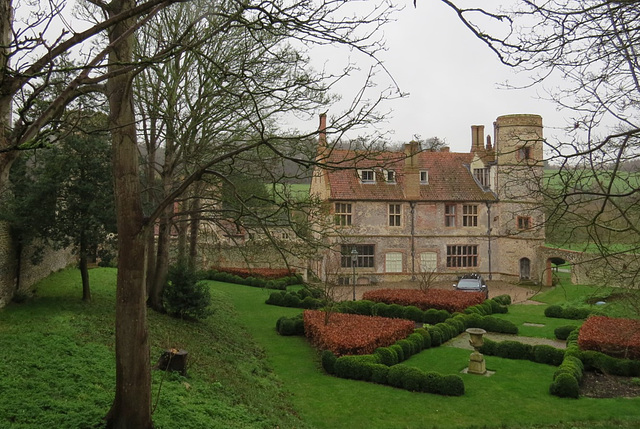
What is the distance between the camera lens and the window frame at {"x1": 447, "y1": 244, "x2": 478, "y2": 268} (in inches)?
1426

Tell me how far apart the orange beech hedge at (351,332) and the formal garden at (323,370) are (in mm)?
45

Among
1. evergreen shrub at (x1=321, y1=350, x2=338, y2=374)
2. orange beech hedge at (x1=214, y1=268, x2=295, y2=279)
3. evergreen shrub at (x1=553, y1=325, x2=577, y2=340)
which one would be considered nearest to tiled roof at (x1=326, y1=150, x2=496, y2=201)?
orange beech hedge at (x1=214, y1=268, x2=295, y2=279)

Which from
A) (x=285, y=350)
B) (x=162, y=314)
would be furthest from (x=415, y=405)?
(x=162, y=314)

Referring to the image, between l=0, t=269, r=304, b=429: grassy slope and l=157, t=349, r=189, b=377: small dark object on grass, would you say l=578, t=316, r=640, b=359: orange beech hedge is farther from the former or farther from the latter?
l=157, t=349, r=189, b=377: small dark object on grass

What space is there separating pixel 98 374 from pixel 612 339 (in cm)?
1545

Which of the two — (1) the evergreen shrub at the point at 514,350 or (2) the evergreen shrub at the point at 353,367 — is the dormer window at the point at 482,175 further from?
(2) the evergreen shrub at the point at 353,367

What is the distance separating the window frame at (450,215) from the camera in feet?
119

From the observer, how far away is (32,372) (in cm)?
959

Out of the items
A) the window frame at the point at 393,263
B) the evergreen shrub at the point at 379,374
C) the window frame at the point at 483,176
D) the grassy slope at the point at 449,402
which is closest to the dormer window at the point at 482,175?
the window frame at the point at 483,176

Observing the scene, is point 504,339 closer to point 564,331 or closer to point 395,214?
point 564,331

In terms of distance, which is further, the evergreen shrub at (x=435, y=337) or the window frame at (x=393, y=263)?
the window frame at (x=393, y=263)

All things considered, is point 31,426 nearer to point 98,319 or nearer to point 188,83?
point 98,319

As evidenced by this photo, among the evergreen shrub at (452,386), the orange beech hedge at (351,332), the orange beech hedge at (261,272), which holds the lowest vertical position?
the evergreen shrub at (452,386)

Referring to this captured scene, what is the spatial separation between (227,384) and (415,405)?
4.77m
